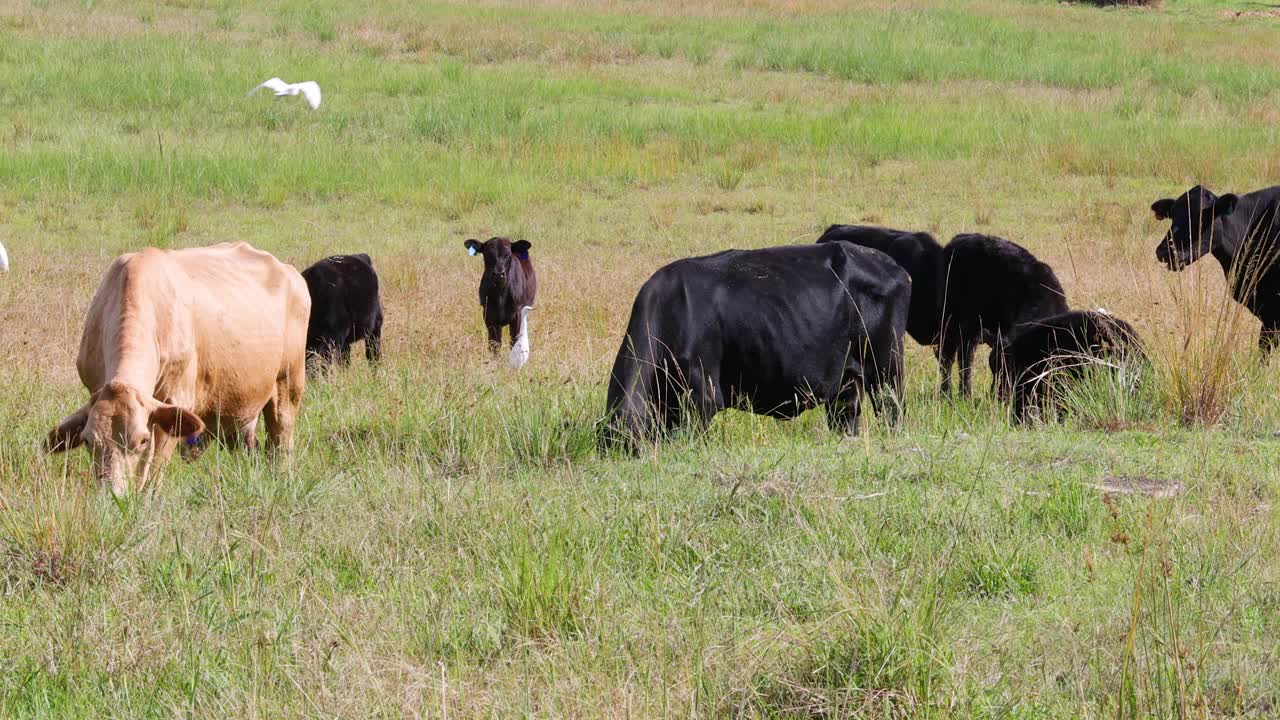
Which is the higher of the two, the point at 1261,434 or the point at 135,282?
the point at 135,282

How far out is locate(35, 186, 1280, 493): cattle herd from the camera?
5680 millimetres

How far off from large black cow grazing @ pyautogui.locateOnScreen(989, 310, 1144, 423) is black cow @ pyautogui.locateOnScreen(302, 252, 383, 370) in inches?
170

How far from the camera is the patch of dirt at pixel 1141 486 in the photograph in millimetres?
5148

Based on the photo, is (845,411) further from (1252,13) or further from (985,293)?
(1252,13)

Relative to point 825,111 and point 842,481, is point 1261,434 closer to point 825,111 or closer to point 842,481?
Answer: point 842,481

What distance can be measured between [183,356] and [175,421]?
0.88 m

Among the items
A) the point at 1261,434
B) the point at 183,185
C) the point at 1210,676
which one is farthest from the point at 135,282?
the point at 183,185

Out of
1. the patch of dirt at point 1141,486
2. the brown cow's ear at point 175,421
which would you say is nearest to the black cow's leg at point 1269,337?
the patch of dirt at point 1141,486

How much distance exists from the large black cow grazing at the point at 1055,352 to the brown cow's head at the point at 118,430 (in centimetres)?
443

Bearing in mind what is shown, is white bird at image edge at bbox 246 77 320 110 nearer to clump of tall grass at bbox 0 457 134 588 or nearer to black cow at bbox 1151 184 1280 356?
black cow at bbox 1151 184 1280 356

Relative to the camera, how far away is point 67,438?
523 cm

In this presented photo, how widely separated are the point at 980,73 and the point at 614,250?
14454mm

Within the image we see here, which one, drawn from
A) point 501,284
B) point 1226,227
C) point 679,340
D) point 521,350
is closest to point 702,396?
point 679,340

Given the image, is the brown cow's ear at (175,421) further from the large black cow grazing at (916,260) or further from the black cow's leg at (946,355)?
the large black cow grazing at (916,260)
